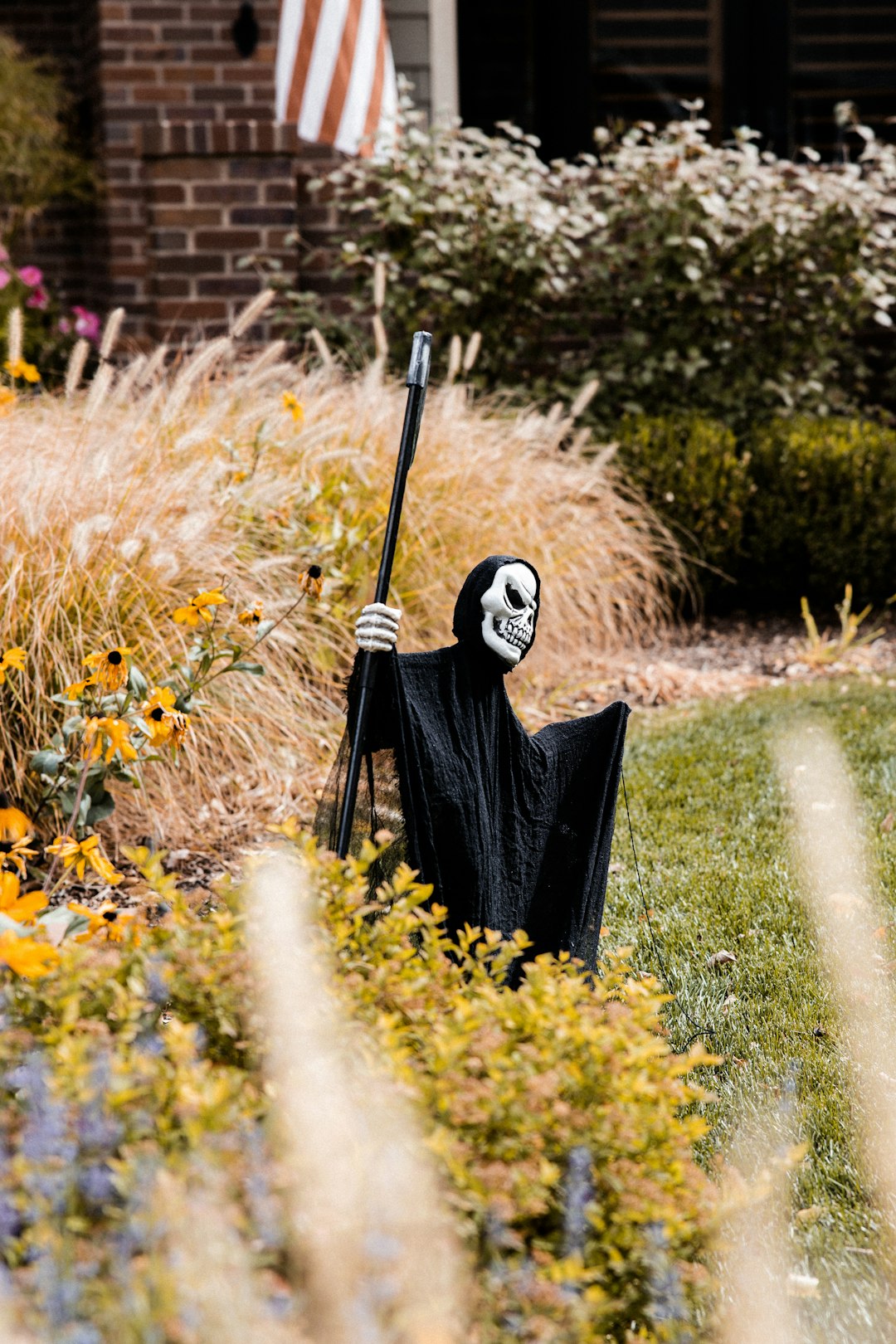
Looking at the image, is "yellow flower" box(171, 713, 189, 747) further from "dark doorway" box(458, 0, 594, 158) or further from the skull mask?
"dark doorway" box(458, 0, 594, 158)

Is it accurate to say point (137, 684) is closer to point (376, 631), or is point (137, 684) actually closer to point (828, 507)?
point (376, 631)

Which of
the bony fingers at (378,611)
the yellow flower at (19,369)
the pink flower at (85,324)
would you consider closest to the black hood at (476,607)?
the bony fingers at (378,611)

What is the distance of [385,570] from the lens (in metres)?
2.73

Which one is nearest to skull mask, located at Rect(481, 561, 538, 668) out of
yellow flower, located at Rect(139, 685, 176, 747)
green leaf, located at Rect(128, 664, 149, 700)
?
yellow flower, located at Rect(139, 685, 176, 747)

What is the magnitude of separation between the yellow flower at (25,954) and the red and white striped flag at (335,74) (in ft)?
21.2

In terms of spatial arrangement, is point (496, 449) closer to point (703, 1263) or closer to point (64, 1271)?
point (703, 1263)

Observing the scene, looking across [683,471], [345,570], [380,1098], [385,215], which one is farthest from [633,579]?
[380,1098]

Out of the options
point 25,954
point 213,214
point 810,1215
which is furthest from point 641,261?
point 25,954

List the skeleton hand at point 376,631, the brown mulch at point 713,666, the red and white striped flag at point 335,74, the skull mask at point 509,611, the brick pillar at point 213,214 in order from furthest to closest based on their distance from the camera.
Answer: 1. the brick pillar at point 213,214
2. the red and white striped flag at point 335,74
3. the brown mulch at point 713,666
4. the skull mask at point 509,611
5. the skeleton hand at point 376,631

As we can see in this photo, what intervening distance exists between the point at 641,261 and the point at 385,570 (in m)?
5.41

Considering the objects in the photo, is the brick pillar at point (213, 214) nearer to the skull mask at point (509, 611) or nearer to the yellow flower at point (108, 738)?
the yellow flower at point (108, 738)

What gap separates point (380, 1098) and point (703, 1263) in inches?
32.2

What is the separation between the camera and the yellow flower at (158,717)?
2754mm

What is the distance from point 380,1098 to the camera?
5.52ft
